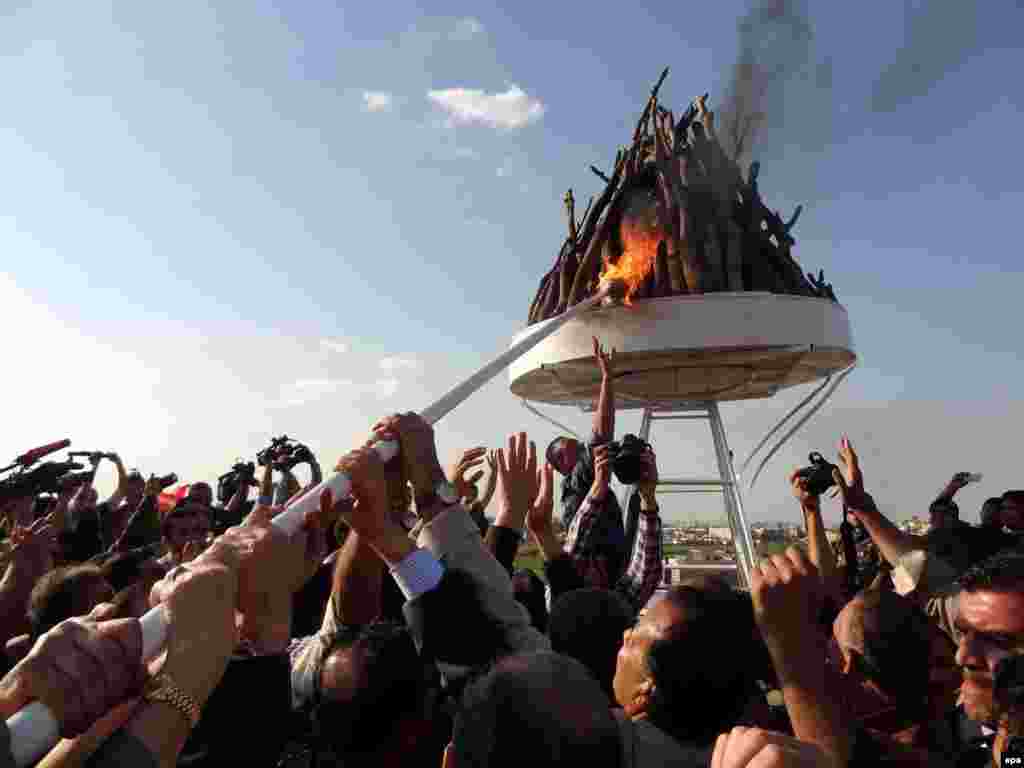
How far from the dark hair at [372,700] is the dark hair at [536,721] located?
20.9 inches

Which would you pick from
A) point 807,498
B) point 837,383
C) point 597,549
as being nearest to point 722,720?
point 597,549

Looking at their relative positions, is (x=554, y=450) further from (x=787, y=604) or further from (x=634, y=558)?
(x=787, y=604)

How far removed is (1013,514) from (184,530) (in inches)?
280

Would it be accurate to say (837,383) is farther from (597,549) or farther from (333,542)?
(333,542)

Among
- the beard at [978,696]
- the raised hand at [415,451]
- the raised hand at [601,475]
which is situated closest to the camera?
the beard at [978,696]

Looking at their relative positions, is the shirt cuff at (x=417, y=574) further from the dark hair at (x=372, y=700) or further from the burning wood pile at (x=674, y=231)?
the burning wood pile at (x=674, y=231)

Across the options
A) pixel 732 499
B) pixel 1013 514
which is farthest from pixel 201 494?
pixel 1013 514

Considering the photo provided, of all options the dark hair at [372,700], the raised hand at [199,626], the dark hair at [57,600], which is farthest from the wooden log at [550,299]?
the raised hand at [199,626]

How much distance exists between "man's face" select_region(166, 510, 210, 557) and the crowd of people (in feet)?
7.39

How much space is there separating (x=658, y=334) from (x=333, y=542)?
10.6ft

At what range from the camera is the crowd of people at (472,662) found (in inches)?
57.1

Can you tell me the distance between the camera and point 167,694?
5.15 feet

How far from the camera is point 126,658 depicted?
1408mm

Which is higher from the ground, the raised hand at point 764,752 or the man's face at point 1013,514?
the raised hand at point 764,752
